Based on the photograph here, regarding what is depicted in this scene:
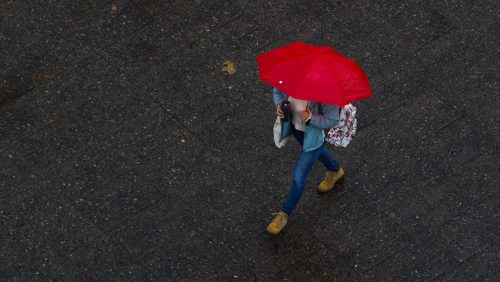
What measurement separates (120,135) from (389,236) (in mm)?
2595

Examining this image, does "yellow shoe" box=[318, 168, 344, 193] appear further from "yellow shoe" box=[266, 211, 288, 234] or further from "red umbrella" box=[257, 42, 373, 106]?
"red umbrella" box=[257, 42, 373, 106]

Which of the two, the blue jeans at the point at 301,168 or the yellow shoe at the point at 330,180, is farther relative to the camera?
the yellow shoe at the point at 330,180

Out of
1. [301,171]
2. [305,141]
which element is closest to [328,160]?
[301,171]

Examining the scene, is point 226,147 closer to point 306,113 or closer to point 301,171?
point 301,171

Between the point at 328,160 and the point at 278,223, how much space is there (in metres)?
0.66

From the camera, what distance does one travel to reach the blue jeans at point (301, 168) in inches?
276

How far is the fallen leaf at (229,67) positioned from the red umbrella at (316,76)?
2.05 metres

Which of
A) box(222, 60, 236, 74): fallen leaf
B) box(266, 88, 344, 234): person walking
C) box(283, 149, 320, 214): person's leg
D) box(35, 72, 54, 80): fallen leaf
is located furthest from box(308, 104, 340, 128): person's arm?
box(35, 72, 54, 80): fallen leaf

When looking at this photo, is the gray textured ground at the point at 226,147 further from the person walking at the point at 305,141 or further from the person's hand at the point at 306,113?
the person's hand at the point at 306,113

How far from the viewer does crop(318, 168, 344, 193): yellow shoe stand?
7582mm

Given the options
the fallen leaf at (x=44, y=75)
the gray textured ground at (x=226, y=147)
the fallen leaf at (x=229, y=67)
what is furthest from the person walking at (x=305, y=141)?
the fallen leaf at (x=44, y=75)

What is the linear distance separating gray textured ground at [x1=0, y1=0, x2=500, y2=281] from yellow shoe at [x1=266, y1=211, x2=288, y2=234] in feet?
0.33

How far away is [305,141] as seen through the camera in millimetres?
6863

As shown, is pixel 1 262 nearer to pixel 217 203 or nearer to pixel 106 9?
pixel 217 203
